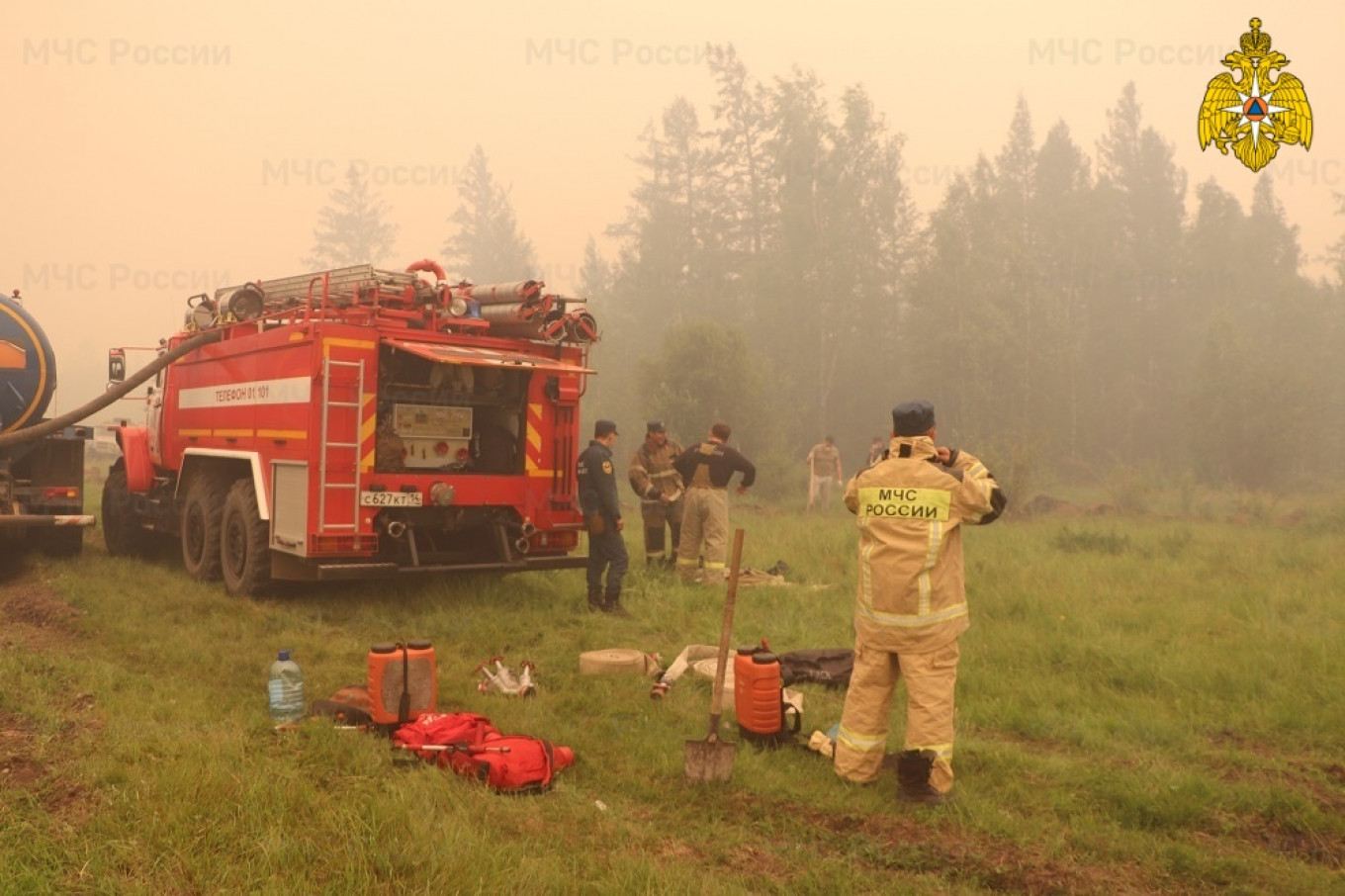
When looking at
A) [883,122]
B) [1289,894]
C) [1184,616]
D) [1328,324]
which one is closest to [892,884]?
[1289,894]

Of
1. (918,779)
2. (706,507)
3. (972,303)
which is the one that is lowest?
(918,779)

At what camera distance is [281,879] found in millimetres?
3537

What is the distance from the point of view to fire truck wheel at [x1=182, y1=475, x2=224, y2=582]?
10.1 meters

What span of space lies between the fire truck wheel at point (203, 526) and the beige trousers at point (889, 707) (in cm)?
722

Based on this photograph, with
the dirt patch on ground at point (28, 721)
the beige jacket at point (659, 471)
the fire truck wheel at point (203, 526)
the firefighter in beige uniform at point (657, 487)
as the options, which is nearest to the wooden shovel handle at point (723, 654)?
the dirt patch on ground at point (28, 721)

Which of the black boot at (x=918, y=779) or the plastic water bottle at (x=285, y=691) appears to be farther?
the plastic water bottle at (x=285, y=691)

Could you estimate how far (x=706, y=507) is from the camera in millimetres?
10969

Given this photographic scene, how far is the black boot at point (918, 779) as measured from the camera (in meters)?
4.83

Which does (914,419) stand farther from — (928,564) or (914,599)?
(914,599)

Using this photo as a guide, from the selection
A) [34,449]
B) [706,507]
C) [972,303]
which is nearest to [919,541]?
[706,507]

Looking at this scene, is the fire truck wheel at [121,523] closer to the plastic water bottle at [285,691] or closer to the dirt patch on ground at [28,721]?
the dirt patch on ground at [28,721]

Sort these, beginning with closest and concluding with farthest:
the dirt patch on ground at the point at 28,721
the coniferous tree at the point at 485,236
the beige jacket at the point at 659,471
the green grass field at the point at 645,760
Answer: the green grass field at the point at 645,760 → the dirt patch on ground at the point at 28,721 → the beige jacket at the point at 659,471 → the coniferous tree at the point at 485,236

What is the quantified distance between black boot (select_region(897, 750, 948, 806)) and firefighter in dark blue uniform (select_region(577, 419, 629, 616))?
4718 mm

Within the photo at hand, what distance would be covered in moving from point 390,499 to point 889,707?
501 cm
